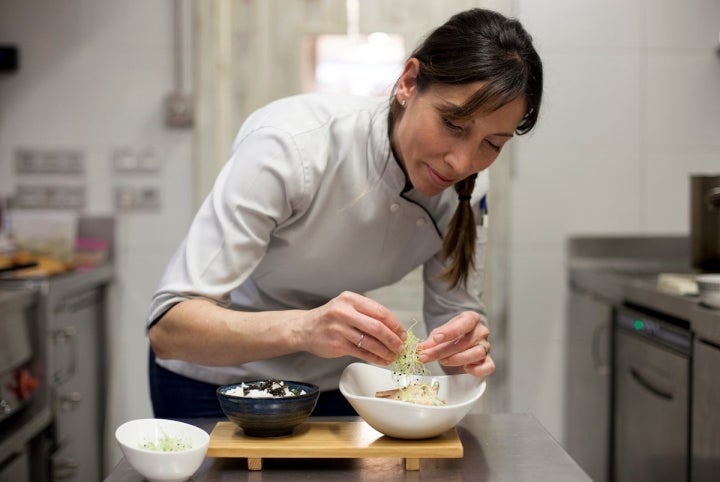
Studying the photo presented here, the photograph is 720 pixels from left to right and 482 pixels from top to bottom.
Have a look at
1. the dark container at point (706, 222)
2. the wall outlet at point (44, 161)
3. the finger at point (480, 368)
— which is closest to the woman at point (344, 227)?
the finger at point (480, 368)

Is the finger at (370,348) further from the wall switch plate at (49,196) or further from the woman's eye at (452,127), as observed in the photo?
the wall switch plate at (49,196)

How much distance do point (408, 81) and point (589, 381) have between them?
184 centimetres

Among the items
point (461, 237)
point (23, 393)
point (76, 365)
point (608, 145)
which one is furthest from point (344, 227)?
point (608, 145)

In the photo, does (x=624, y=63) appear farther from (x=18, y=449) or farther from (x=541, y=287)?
(x=18, y=449)

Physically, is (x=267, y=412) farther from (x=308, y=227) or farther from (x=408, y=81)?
(x=408, y=81)

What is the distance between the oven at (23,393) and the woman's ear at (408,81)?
132cm

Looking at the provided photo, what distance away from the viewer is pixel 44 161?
3.13 metres

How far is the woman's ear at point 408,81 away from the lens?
1.45m

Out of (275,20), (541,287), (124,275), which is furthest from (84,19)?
(541,287)

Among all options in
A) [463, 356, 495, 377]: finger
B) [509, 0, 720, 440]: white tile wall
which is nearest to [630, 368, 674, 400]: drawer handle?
[509, 0, 720, 440]: white tile wall

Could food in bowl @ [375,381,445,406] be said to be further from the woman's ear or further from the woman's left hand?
the woman's ear

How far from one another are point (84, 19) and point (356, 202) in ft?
6.56

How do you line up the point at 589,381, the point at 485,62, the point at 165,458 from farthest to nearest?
the point at 589,381, the point at 485,62, the point at 165,458

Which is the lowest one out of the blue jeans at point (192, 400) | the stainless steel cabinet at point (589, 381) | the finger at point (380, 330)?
the stainless steel cabinet at point (589, 381)
